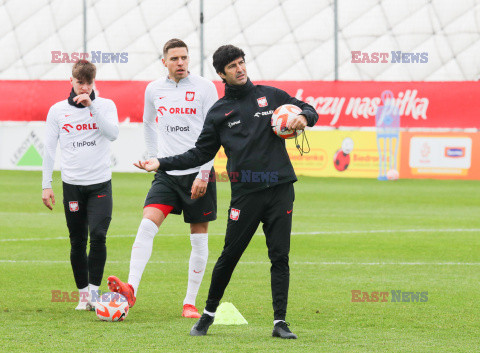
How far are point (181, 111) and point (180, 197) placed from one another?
2.44 feet

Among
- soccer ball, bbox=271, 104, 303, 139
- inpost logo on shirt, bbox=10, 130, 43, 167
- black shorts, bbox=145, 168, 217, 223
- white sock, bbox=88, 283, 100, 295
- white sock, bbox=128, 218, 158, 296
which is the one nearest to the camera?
soccer ball, bbox=271, 104, 303, 139

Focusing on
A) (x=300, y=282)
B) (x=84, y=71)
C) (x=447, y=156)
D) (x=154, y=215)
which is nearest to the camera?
(x=154, y=215)

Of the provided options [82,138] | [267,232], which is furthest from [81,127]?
[267,232]

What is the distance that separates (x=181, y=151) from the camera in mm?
7637

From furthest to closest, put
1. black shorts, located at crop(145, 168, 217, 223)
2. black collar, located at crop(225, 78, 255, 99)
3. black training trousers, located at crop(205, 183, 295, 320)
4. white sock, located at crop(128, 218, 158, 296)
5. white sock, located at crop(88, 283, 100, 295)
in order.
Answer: white sock, located at crop(88, 283, 100, 295)
black shorts, located at crop(145, 168, 217, 223)
white sock, located at crop(128, 218, 158, 296)
black collar, located at crop(225, 78, 255, 99)
black training trousers, located at crop(205, 183, 295, 320)

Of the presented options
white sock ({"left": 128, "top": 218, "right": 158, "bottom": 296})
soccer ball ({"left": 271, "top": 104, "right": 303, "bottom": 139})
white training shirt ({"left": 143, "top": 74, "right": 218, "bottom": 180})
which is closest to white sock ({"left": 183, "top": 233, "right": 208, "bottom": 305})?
white sock ({"left": 128, "top": 218, "right": 158, "bottom": 296})

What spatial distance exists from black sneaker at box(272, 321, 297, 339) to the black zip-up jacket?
98cm

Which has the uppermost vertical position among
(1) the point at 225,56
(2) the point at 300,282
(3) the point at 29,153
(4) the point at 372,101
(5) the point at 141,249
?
(4) the point at 372,101

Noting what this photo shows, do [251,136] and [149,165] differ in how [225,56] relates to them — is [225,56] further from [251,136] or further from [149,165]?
[149,165]

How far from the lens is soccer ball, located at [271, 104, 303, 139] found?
6.22 m

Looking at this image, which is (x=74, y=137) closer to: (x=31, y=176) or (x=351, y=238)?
(x=351, y=238)

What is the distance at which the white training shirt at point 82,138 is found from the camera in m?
7.79

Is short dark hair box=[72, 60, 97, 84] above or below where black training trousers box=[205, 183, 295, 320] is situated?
above

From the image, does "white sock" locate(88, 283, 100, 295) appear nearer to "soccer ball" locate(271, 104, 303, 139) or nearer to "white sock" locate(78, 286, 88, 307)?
"white sock" locate(78, 286, 88, 307)
